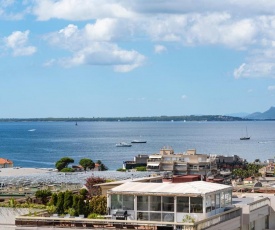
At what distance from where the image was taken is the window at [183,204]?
29.7m

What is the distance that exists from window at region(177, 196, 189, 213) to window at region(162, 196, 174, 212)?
0.28 metres

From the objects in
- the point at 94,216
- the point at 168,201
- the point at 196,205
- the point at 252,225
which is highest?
the point at 168,201

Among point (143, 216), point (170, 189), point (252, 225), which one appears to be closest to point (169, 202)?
point (170, 189)

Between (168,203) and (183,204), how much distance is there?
59 centimetres

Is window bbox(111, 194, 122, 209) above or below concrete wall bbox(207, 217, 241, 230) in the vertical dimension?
above

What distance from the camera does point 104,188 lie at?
37219mm

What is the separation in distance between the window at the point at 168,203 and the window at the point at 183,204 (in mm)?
275

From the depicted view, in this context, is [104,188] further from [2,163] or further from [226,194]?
[2,163]

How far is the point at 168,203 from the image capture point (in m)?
29.9

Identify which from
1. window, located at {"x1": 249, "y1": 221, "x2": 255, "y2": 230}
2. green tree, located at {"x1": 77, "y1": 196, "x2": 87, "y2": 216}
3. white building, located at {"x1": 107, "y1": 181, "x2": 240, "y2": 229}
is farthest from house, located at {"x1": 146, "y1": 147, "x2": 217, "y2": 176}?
white building, located at {"x1": 107, "y1": 181, "x2": 240, "y2": 229}

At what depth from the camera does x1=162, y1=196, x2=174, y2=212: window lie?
1176 inches

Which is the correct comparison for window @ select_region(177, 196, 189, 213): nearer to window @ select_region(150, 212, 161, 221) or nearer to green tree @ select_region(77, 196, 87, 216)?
window @ select_region(150, 212, 161, 221)

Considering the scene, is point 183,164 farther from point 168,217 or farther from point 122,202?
point 168,217

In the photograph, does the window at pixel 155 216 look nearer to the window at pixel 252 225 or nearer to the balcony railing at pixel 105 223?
the balcony railing at pixel 105 223
